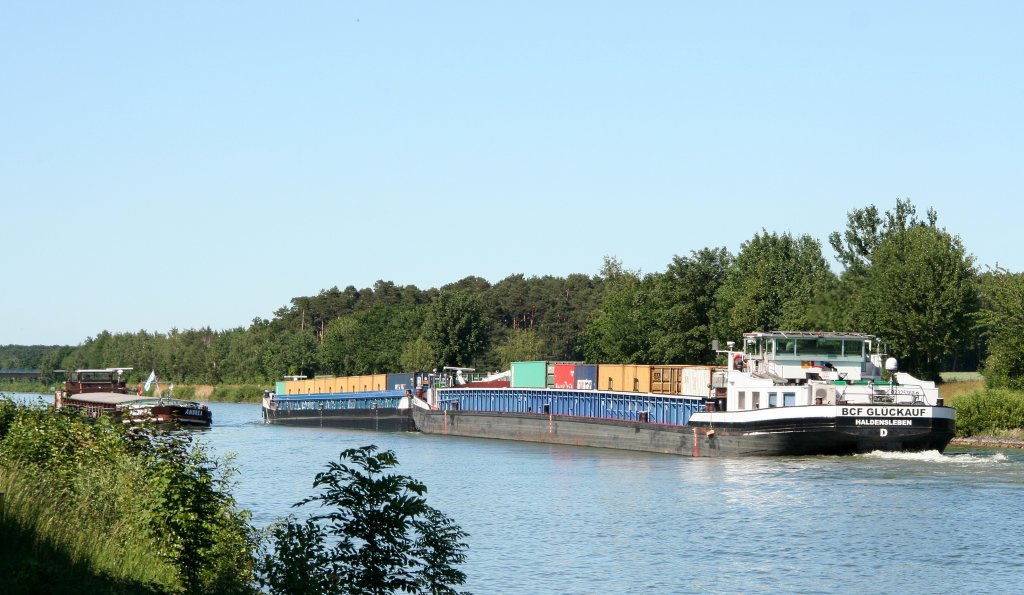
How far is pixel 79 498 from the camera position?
75.7ft

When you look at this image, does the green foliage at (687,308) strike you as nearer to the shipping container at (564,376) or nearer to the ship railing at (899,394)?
the shipping container at (564,376)

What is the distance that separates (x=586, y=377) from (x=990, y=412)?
2296 centimetres

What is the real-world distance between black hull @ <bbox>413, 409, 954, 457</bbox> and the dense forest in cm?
1319

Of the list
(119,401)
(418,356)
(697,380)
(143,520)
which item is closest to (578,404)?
(697,380)

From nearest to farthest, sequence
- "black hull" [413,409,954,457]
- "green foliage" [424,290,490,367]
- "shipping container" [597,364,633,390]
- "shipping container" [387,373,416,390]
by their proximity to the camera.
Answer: "black hull" [413,409,954,457], "shipping container" [597,364,633,390], "shipping container" [387,373,416,390], "green foliage" [424,290,490,367]

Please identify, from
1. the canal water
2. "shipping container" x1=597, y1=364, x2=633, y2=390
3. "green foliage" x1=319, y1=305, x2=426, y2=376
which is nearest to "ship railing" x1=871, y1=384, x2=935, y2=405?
the canal water

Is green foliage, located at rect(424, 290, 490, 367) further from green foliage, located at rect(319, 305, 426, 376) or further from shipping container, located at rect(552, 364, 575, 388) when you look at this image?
shipping container, located at rect(552, 364, 575, 388)

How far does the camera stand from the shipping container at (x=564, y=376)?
251 feet

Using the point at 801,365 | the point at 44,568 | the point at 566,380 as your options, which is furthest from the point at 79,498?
the point at 566,380

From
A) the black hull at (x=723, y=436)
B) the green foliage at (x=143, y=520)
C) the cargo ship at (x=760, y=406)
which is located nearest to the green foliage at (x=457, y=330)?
the black hull at (x=723, y=436)

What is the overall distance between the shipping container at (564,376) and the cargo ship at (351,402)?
14640 millimetres

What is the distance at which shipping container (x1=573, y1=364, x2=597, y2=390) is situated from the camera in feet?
243

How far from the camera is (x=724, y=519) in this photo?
35406 millimetres

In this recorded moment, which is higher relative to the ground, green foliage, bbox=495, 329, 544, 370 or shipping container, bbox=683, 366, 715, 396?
green foliage, bbox=495, 329, 544, 370
